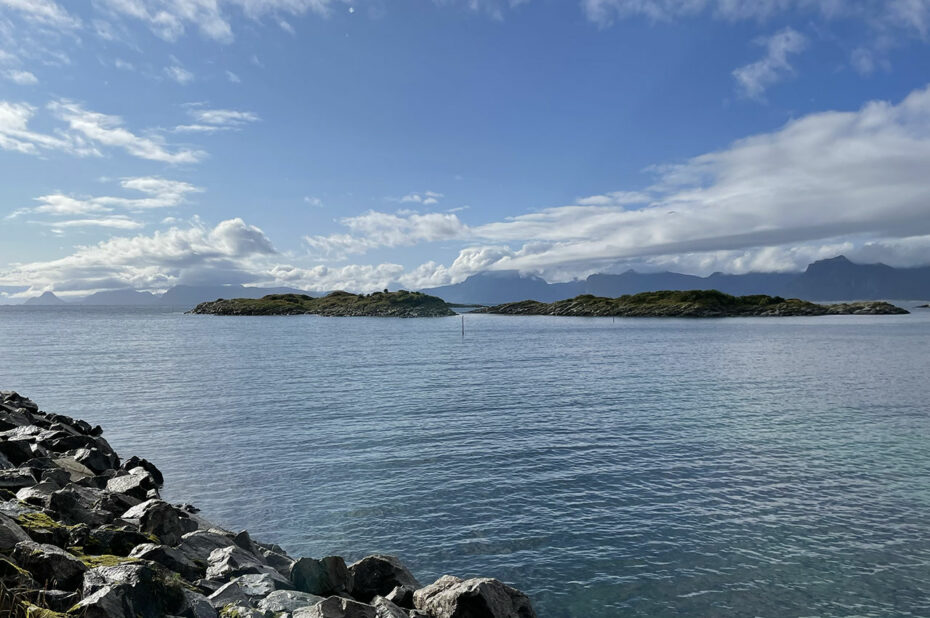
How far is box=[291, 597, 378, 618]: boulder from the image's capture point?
1045 cm

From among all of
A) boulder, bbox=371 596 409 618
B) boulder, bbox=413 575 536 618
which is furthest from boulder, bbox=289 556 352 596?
boulder, bbox=413 575 536 618

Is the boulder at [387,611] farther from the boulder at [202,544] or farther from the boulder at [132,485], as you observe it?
the boulder at [132,485]

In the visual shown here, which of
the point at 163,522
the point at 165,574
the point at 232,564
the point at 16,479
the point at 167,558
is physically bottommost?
the point at 232,564

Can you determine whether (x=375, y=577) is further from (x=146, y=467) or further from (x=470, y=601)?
(x=146, y=467)

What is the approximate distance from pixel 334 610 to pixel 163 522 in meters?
8.03

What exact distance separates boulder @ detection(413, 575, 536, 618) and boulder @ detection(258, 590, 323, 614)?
258cm

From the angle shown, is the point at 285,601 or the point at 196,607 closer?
the point at 196,607

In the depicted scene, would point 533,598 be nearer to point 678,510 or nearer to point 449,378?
point 678,510

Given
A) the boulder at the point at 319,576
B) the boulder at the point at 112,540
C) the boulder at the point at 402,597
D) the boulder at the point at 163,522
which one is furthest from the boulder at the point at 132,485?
the boulder at the point at 402,597

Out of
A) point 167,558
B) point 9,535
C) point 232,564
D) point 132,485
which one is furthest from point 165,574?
point 132,485

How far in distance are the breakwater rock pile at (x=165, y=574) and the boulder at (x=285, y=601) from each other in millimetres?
25

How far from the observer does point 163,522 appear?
1558 cm

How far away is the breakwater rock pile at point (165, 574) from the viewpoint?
9.68 meters

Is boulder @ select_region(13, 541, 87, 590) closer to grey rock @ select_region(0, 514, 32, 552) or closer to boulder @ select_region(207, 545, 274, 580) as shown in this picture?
grey rock @ select_region(0, 514, 32, 552)
